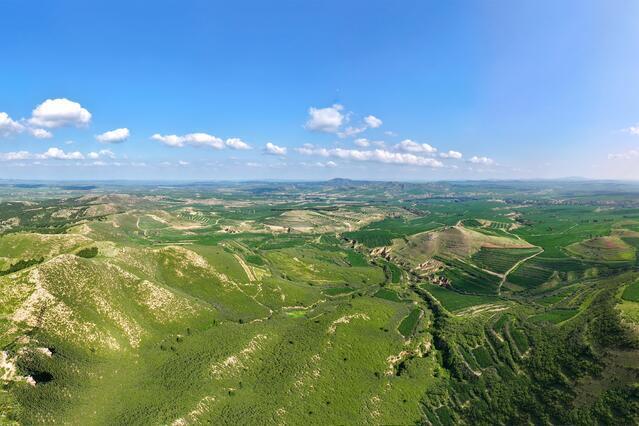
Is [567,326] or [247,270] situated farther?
[247,270]

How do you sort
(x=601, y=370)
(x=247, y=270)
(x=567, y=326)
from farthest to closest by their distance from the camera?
(x=247, y=270), (x=567, y=326), (x=601, y=370)

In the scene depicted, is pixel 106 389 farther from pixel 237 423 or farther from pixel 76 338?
pixel 237 423

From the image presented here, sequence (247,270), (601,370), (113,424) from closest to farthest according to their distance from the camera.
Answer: (113,424), (601,370), (247,270)

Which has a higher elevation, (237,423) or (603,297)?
(603,297)

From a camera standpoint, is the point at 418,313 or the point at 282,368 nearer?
the point at 282,368

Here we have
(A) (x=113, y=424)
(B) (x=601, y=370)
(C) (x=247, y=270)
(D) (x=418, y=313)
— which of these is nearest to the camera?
(A) (x=113, y=424)

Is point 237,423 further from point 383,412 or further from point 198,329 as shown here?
point 198,329

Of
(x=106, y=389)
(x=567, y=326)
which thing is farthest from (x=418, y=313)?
(x=106, y=389)

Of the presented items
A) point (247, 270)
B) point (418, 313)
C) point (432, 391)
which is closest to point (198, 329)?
point (247, 270)

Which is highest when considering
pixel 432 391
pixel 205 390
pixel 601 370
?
pixel 601 370
